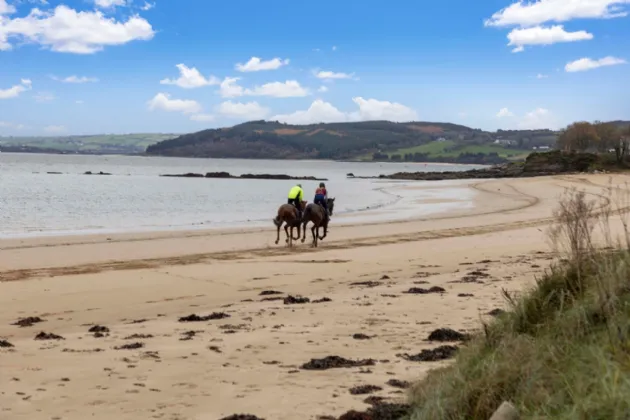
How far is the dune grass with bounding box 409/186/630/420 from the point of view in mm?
4137

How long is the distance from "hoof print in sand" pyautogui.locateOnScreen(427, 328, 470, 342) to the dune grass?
1814 mm

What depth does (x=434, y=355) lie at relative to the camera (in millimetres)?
7234

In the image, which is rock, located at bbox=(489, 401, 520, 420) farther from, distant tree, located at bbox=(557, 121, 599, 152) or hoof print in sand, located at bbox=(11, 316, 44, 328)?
distant tree, located at bbox=(557, 121, 599, 152)

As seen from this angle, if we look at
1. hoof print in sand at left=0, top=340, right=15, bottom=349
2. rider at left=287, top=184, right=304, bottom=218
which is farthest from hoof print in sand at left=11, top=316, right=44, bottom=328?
rider at left=287, top=184, right=304, bottom=218

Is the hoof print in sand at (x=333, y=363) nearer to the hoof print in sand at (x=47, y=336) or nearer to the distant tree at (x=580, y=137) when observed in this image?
the hoof print in sand at (x=47, y=336)

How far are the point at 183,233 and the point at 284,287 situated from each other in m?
14.1

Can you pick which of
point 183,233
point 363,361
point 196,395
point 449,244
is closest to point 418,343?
point 363,361

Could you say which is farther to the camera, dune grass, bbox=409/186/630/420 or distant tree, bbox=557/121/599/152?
distant tree, bbox=557/121/599/152

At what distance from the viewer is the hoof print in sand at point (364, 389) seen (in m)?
6.13

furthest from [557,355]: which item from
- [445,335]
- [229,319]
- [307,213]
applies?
[307,213]

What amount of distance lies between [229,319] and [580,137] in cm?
10969

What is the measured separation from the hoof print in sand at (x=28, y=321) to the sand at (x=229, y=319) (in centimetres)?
12

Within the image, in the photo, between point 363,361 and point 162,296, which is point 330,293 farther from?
point 363,361

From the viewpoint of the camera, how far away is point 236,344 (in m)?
8.19
